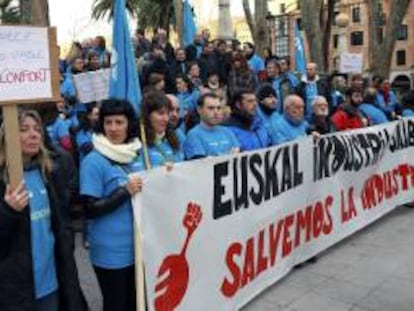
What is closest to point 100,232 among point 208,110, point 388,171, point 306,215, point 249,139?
point 208,110

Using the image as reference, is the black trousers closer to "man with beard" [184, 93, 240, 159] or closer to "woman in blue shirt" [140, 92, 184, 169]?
"woman in blue shirt" [140, 92, 184, 169]

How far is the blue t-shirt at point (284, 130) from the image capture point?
6.18 meters

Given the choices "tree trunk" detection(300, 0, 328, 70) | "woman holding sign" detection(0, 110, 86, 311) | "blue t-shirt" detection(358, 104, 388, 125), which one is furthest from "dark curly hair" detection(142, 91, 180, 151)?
"tree trunk" detection(300, 0, 328, 70)

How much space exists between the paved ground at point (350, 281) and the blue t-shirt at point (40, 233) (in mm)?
1757

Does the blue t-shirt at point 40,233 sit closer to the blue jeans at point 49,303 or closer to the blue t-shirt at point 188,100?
the blue jeans at point 49,303

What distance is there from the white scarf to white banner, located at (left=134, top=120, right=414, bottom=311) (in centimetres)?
17

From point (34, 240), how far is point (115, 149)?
787 mm

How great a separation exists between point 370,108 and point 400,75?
63497mm

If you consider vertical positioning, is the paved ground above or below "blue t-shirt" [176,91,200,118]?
below

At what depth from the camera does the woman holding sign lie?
126 inches

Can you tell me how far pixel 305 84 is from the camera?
36.2 feet

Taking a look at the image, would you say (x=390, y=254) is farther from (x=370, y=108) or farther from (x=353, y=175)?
(x=370, y=108)

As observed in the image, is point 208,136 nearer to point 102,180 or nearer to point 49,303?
point 102,180

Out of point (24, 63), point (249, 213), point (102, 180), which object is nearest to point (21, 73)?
point (24, 63)
